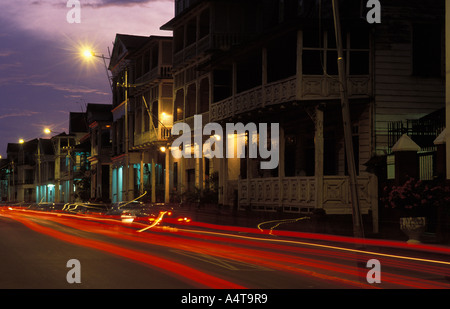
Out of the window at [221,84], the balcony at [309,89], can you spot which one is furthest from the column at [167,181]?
the balcony at [309,89]

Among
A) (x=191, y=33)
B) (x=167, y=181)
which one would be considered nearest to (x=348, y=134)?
(x=191, y=33)

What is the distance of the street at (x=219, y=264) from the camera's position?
419 inches

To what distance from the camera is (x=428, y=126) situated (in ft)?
81.9

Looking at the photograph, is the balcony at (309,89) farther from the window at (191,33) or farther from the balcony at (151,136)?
the balcony at (151,136)

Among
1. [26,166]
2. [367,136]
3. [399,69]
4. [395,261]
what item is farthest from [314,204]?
[26,166]

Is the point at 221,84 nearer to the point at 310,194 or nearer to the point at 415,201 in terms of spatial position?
the point at 310,194

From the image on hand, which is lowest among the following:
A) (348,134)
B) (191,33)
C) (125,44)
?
(348,134)

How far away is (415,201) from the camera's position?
61.9ft

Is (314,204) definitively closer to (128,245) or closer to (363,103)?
(363,103)

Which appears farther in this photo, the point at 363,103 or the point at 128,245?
the point at 363,103

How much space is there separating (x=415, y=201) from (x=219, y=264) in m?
8.00

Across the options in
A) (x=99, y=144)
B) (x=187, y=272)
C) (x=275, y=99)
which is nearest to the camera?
(x=187, y=272)

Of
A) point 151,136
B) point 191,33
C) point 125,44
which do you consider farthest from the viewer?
point 125,44

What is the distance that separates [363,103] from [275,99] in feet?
11.4
